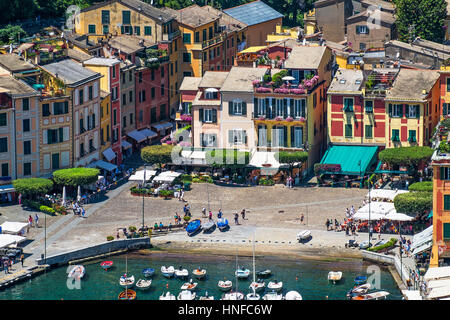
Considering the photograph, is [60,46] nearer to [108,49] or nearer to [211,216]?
[108,49]

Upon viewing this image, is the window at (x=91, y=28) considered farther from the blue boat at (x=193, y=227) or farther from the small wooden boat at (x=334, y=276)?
the small wooden boat at (x=334, y=276)

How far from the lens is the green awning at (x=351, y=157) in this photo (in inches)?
4678

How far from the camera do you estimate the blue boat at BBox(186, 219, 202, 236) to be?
103875 mm

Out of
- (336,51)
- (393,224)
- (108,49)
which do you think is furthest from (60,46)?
(393,224)

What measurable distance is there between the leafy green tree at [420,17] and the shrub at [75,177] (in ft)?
223

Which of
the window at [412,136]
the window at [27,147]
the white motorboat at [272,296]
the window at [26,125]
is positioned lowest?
the white motorboat at [272,296]

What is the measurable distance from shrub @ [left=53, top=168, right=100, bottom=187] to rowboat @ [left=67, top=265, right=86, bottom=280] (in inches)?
896

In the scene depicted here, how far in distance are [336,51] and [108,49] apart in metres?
36.0

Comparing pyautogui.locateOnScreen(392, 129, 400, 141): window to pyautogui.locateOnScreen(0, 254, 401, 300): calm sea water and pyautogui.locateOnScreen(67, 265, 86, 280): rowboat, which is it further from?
pyautogui.locateOnScreen(67, 265, 86, 280): rowboat

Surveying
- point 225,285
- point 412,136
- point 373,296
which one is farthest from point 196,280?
point 412,136

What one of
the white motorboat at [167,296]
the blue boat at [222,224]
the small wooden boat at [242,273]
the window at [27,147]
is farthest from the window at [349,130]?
the white motorboat at [167,296]

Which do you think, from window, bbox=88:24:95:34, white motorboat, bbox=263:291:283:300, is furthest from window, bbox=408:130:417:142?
window, bbox=88:24:95:34

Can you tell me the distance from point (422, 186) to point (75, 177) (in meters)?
42.6

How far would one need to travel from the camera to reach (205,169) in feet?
408
